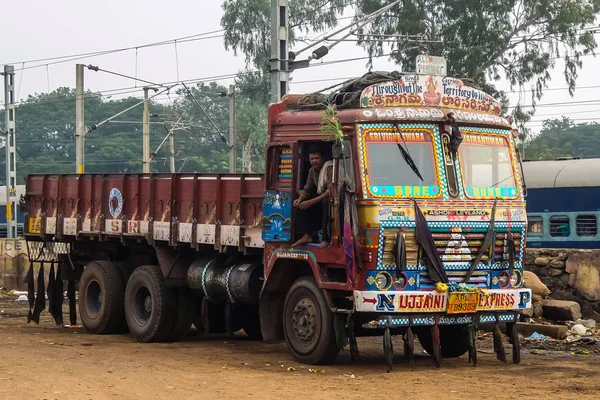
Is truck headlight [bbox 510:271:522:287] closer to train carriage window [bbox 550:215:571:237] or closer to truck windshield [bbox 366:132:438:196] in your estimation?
truck windshield [bbox 366:132:438:196]

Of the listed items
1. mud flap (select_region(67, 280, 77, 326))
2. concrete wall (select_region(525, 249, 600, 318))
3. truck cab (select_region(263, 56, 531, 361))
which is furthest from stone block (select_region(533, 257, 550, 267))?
mud flap (select_region(67, 280, 77, 326))

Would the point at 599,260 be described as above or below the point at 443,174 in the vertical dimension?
below

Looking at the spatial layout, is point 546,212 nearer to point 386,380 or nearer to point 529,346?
point 529,346

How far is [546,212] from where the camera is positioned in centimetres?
2662

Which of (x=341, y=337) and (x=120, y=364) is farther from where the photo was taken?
(x=120, y=364)

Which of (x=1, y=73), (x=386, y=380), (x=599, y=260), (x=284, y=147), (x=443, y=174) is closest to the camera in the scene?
(x=386, y=380)

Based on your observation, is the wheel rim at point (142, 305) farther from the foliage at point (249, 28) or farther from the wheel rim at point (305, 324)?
the foliage at point (249, 28)

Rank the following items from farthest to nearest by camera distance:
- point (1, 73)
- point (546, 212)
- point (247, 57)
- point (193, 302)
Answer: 1. point (247, 57)
2. point (1, 73)
3. point (546, 212)
4. point (193, 302)

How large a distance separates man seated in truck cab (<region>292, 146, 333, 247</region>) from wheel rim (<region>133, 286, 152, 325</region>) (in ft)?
13.0

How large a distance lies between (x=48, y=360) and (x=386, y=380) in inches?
163

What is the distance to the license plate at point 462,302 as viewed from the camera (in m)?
11.3

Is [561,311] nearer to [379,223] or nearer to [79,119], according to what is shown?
[379,223]

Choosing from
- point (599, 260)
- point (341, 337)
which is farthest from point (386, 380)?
point (599, 260)

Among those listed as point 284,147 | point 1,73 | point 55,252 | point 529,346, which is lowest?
point 529,346
